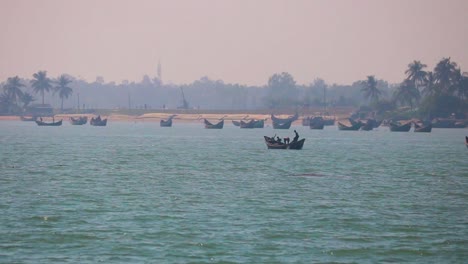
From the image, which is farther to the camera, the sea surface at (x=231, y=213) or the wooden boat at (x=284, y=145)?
the wooden boat at (x=284, y=145)

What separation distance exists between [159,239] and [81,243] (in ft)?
9.71

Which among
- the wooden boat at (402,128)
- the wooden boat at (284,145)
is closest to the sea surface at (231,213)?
the wooden boat at (284,145)

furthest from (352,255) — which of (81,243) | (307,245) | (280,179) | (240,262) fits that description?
(280,179)

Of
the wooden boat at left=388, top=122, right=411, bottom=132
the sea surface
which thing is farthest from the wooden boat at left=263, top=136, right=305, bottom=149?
the wooden boat at left=388, top=122, right=411, bottom=132

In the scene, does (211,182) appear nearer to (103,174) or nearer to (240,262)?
(103,174)

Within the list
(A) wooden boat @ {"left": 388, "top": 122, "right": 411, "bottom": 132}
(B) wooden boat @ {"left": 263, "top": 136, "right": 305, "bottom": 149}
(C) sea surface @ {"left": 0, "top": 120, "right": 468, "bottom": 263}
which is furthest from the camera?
(A) wooden boat @ {"left": 388, "top": 122, "right": 411, "bottom": 132}

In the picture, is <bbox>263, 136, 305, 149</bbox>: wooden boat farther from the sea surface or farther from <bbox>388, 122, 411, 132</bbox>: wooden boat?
<bbox>388, 122, 411, 132</bbox>: wooden boat

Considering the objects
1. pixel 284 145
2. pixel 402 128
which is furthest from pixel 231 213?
pixel 402 128

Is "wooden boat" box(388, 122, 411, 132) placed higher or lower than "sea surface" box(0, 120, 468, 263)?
lower

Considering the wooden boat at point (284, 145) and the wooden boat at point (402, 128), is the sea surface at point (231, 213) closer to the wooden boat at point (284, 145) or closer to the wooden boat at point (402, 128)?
the wooden boat at point (284, 145)

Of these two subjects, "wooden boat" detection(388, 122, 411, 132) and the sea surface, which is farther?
"wooden boat" detection(388, 122, 411, 132)

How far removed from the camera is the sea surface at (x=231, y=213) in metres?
31.0

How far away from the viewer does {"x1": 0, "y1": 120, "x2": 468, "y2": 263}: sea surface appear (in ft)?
102

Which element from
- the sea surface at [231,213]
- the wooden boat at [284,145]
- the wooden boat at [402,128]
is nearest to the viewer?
the sea surface at [231,213]
